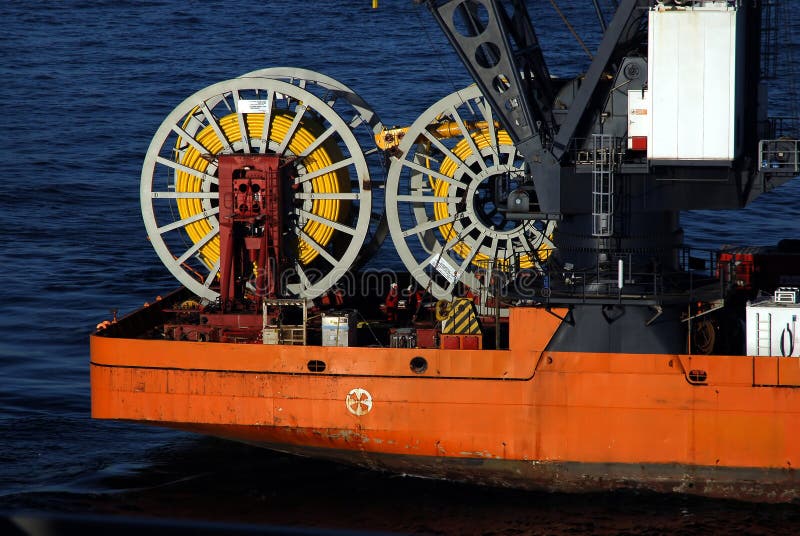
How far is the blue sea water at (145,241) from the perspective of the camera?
22.1 meters

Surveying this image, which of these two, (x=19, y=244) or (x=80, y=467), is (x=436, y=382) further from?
(x=19, y=244)

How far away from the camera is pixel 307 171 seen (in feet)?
85.5

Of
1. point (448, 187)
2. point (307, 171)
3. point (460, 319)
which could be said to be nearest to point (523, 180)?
point (448, 187)

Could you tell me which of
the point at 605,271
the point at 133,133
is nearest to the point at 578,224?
the point at 605,271

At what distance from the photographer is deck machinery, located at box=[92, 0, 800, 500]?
21812 mm

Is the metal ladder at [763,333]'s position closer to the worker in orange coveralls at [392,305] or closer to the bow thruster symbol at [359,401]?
the bow thruster symbol at [359,401]

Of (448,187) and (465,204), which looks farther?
(448,187)

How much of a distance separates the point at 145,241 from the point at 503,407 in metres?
25.7

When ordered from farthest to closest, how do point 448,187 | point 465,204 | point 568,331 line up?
point 448,187
point 465,204
point 568,331

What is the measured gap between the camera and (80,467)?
24.2 meters

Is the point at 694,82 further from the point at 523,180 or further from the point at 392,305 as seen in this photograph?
the point at 392,305

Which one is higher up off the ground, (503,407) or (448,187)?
(448,187)

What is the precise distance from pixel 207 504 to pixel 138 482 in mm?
1921

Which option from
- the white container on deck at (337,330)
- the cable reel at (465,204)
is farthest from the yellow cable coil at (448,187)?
the white container on deck at (337,330)
